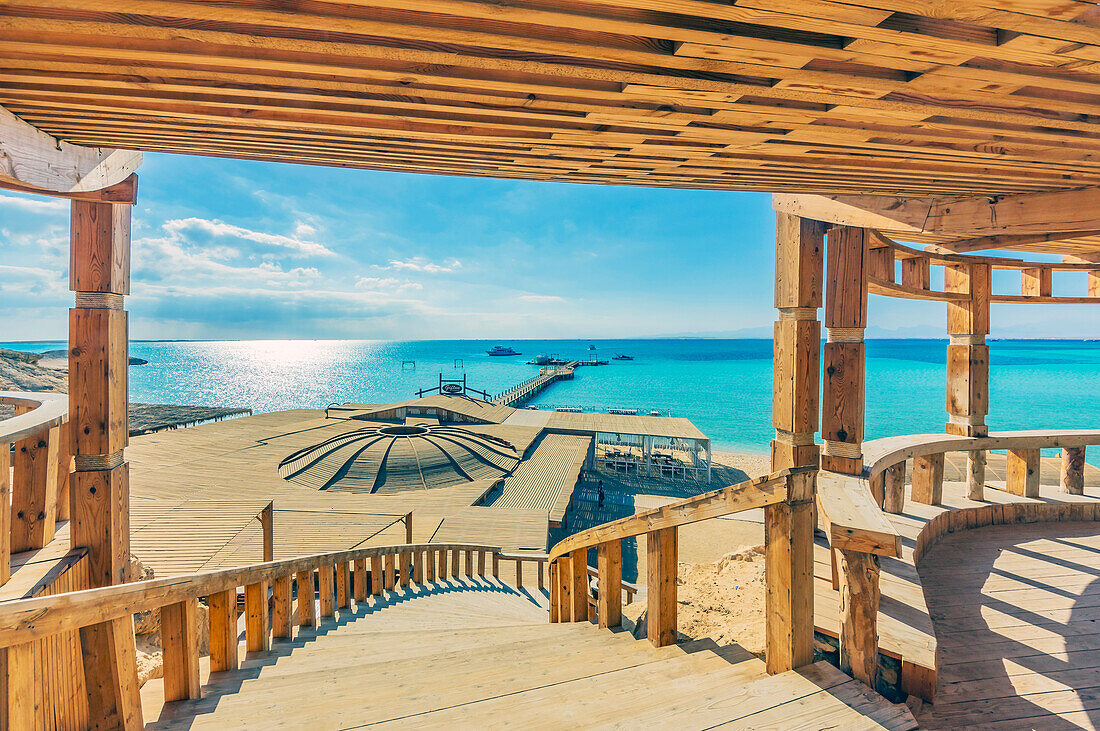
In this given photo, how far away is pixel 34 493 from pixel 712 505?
3.89m

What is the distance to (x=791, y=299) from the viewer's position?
348 centimetres

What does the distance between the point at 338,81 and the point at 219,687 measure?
104 inches

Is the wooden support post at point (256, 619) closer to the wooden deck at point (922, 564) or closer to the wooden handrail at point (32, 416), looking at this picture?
the wooden handrail at point (32, 416)

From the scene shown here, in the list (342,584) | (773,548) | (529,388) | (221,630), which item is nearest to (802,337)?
(773,548)

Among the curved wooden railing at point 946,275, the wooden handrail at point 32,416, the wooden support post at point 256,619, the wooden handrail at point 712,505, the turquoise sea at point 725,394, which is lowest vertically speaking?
the turquoise sea at point 725,394

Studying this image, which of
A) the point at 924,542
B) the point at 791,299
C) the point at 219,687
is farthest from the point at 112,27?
the point at 924,542

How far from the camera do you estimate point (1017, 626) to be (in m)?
2.87

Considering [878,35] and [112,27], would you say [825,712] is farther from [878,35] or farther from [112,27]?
[112,27]

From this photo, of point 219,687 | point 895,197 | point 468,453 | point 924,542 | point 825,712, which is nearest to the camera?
point 825,712

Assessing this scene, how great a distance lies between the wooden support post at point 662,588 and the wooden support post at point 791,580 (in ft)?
1.74

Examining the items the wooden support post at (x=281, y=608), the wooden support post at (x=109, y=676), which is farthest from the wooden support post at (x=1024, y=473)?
the wooden support post at (x=109, y=676)

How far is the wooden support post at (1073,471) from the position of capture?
4.78m

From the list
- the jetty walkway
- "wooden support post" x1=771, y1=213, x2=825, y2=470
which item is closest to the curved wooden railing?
"wooden support post" x1=771, y1=213, x2=825, y2=470

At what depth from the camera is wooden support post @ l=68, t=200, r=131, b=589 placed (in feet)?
9.35
